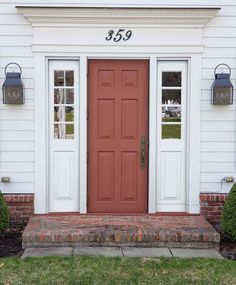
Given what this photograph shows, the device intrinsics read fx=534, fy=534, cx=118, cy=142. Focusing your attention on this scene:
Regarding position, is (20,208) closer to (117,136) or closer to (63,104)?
(63,104)

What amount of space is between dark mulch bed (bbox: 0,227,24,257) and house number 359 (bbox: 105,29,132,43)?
9.56 feet

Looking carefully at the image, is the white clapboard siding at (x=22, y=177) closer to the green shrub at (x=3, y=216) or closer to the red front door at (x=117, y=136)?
the green shrub at (x=3, y=216)

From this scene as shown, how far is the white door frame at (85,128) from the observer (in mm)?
7445

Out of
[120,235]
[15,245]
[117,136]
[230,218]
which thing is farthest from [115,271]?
[117,136]

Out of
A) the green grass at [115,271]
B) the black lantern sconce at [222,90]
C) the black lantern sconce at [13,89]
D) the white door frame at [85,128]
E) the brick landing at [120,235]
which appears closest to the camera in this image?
the green grass at [115,271]

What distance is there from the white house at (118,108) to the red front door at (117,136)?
0.05ft

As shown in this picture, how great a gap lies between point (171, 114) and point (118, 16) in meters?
1.57

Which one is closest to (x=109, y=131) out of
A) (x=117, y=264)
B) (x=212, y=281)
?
(x=117, y=264)

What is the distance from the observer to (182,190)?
7711 millimetres

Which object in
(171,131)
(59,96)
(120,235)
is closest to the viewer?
(120,235)

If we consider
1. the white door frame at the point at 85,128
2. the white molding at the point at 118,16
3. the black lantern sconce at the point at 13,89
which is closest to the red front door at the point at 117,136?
the white door frame at the point at 85,128

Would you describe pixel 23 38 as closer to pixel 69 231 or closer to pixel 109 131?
pixel 109 131

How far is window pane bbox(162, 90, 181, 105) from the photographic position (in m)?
7.64

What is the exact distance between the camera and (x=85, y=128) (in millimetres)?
7531
